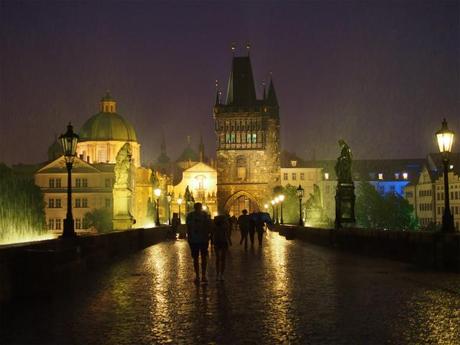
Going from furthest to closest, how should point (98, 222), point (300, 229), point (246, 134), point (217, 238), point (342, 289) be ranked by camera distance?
point (246, 134), point (98, 222), point (300, 229), point (217, 238), point (342, 289)

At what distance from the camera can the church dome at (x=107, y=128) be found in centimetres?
13425

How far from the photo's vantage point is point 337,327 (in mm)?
9352

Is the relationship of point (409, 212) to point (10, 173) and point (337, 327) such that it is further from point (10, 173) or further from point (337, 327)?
point (337, 327)

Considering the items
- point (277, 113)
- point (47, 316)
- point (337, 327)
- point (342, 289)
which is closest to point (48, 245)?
point (47, 316)

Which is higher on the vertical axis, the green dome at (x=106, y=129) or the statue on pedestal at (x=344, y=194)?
the green dome at (x=106, y=129)

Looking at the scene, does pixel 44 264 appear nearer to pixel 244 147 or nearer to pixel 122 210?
pixel 122 210

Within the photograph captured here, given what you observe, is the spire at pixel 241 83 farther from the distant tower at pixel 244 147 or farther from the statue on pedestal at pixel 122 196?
the statue on pedestal at pixel 122 196

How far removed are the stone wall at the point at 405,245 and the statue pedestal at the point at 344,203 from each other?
2584 mm

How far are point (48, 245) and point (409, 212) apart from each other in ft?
339

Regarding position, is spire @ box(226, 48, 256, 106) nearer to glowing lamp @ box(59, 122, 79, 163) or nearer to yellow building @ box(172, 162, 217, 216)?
yellow building @ box(172, 162, 217, 216)

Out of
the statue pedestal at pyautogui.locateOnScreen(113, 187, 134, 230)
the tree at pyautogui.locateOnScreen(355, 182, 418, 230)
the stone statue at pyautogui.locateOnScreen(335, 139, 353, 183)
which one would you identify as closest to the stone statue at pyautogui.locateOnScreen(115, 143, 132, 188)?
the statue pedestal at pyautogui.locateOnScreen(113, 187, 134, 230)

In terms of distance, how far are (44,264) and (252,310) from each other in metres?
4.60

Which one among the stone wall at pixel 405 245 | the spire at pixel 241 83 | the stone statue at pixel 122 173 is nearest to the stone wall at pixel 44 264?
the stone wall at pixel 405 245

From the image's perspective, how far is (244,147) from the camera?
126 metres
